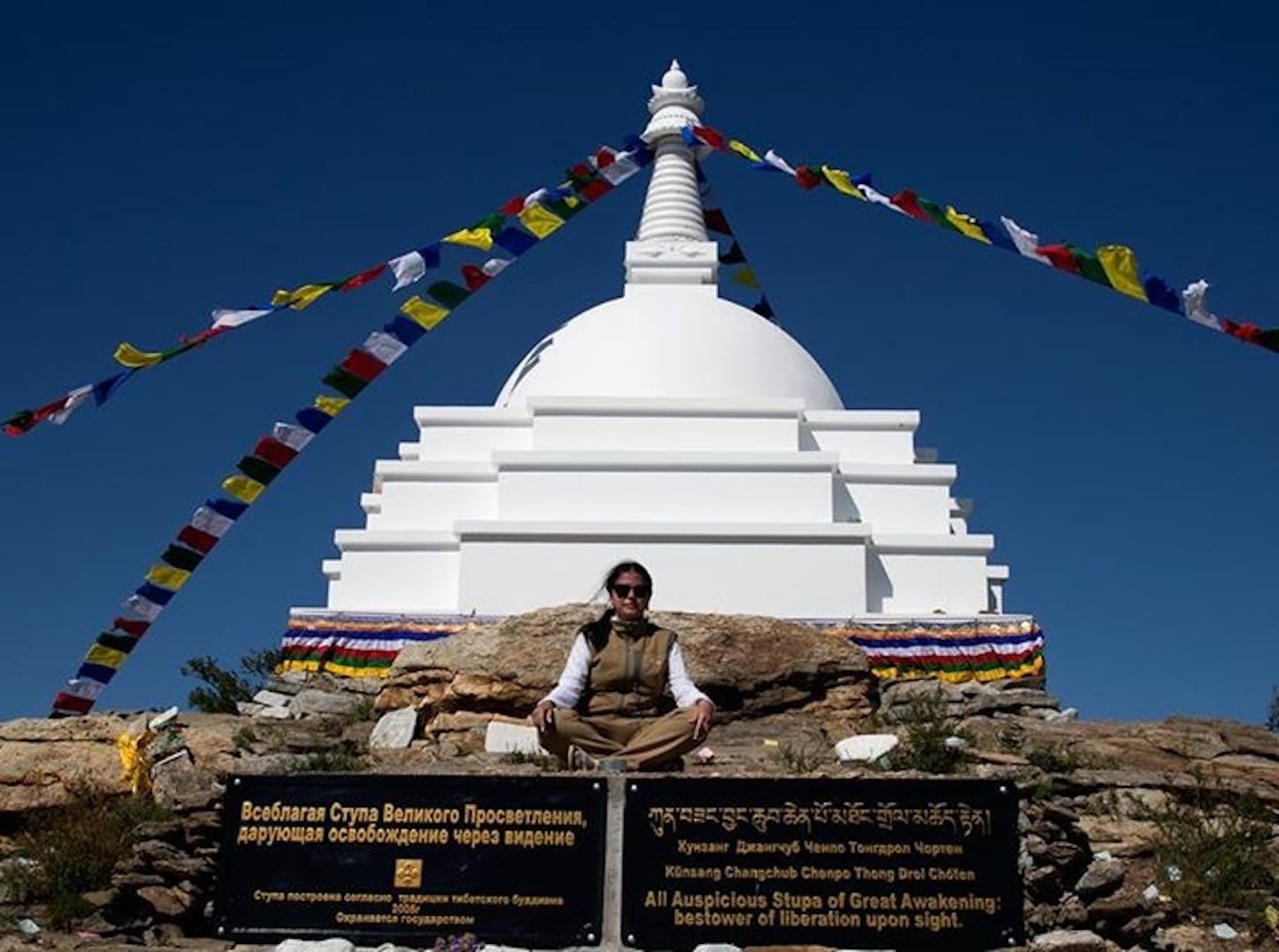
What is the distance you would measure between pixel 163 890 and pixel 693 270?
40.8 ft

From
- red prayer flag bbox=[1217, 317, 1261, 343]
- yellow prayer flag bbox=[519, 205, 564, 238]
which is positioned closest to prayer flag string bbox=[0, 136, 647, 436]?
yellow prayer flag bbox=[519, 205, 564, 238]

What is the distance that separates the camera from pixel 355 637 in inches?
472

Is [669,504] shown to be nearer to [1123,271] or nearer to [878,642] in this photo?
[878,642]

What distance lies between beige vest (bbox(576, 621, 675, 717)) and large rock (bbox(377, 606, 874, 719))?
368cm

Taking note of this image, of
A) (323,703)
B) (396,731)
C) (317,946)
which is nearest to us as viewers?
(317,946)

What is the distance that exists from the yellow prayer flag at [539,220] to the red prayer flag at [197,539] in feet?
15.1

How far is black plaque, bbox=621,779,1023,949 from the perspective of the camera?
4410 mm

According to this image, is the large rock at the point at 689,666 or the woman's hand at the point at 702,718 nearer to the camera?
the woman's hand at the point at 702,718

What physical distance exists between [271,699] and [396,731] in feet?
8.36

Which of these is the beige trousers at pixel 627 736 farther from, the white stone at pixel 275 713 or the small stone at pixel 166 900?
the white stone at pixel 275 713

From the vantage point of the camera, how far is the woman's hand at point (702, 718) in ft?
17.2

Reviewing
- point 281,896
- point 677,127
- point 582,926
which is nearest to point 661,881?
point 582,926

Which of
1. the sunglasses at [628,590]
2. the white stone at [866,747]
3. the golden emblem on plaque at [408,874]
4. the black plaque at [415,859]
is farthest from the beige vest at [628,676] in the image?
the white stone at [866,747]

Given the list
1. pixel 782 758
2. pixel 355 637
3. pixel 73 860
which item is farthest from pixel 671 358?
pixel 73 860
